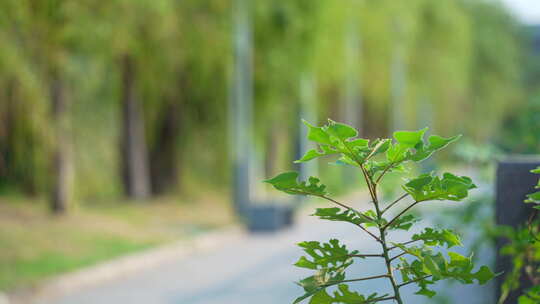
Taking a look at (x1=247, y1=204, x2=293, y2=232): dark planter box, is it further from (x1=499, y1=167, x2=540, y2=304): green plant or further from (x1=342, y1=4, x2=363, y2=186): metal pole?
(x1=499, y1=167, x2=540, y2=304): green plant

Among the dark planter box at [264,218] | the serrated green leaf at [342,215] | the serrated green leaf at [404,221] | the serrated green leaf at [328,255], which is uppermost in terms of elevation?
the serrated green leaf at [342,215]

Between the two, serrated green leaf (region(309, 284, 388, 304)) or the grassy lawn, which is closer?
serrated green leaf (region(309, 284, 388, 304))

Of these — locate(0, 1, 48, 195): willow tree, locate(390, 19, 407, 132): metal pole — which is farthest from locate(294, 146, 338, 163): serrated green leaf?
locate(390, 19, 407, 132): metal pole

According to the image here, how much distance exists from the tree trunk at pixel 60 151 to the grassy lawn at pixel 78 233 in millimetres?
320

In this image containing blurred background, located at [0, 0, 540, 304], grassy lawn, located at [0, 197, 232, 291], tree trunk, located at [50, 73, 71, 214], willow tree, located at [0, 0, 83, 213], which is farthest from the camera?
tree trunk, located at [50, 73, 71, 214]

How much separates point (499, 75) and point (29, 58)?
4476 cm

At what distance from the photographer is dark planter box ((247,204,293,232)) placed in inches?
712

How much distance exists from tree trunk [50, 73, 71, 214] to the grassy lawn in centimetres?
32

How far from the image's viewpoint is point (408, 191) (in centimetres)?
161

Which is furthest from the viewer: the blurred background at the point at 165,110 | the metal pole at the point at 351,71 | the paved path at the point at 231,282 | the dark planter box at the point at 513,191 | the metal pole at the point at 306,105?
the metal pole at the point at 351,71

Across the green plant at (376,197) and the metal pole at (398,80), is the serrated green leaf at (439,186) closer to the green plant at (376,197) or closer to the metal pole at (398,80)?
the green plant at (376,197)

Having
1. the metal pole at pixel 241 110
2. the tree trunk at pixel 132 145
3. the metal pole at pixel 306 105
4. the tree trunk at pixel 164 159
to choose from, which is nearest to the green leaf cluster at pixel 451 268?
the metal pole at pixel 241 110

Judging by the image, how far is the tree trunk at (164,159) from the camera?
75.2ft

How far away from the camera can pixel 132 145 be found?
21.0 meters
